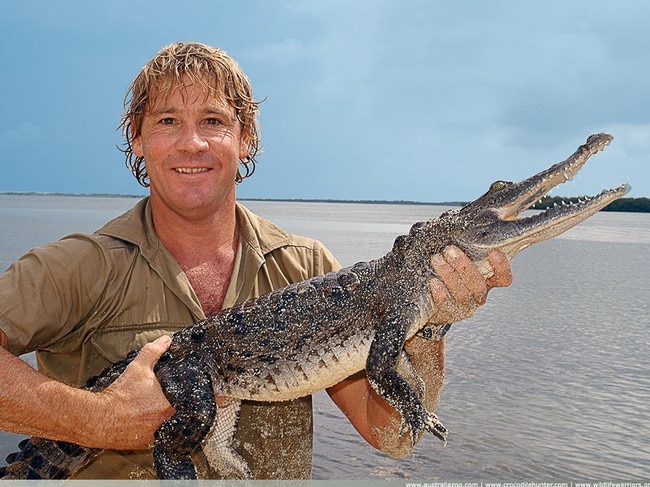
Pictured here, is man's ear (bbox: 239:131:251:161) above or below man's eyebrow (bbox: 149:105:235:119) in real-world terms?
below

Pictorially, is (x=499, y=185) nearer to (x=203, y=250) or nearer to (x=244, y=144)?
(x=244, y=144)

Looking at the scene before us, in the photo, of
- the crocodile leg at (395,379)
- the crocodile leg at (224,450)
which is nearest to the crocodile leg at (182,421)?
the crocodile leg at (224,450)

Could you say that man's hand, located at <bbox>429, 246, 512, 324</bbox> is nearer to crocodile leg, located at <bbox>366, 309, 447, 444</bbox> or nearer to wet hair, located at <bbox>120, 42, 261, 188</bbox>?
crocodile leg, located at <bbox>366, 309, 447, 444</bbox>

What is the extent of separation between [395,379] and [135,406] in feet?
4.75

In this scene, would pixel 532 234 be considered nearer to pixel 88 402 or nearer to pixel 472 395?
pixel 88 402

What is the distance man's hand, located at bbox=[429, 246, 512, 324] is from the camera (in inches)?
154

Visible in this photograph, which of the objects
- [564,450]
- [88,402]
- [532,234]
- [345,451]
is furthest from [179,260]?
[564,450]

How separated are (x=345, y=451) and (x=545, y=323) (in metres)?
7.36

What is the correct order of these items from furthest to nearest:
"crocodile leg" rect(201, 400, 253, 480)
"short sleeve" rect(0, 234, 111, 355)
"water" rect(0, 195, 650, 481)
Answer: "water" rect(0, 195, 650, 481), "crocodile leg" rect(201, 400, 253, 480), "short sleeve" rect(0, 234, 111, 355)

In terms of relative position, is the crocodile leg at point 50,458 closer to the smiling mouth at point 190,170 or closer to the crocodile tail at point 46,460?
the crocodile tail at point 46,460

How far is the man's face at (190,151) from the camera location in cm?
410

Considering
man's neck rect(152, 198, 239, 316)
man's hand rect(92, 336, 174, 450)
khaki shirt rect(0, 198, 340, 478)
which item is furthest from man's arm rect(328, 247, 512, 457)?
man's hand rect(92, 336, 174, 450)

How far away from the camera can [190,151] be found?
4070mm

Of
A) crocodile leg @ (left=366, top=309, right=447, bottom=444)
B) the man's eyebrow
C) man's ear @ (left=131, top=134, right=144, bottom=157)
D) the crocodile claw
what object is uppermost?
the man's eyebrow
